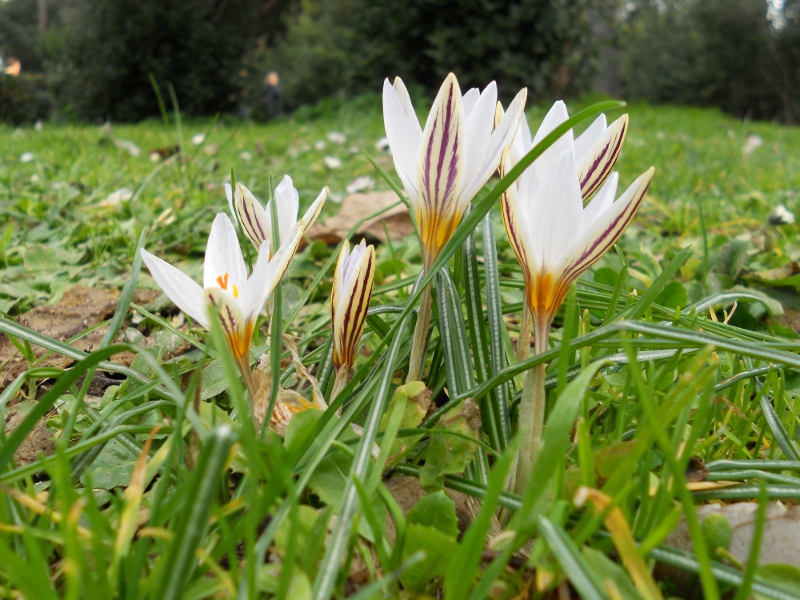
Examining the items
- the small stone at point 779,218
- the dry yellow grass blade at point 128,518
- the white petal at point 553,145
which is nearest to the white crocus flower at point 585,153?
the white petal at point 553,145

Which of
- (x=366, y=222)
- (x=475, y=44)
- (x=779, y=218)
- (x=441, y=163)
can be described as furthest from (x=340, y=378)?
(x=475, y=44)

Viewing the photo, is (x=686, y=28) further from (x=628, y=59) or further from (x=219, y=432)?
(x=219, y=432)

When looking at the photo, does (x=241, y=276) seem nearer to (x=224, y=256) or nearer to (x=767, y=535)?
(x=224, y=256)

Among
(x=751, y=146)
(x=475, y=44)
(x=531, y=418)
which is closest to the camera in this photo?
(x=531, y=418)

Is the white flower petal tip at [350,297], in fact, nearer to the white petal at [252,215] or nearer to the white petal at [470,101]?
the white petal at [252,215]

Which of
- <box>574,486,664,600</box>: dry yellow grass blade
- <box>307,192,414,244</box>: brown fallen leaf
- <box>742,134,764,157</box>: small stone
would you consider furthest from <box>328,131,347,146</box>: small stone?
<box>574,486,664,600</box>: dry yellow grass blade

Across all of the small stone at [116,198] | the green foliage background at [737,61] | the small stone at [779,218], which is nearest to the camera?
the small stone at [779,218]

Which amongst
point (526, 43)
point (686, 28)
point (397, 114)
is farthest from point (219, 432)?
point (686, 28)
